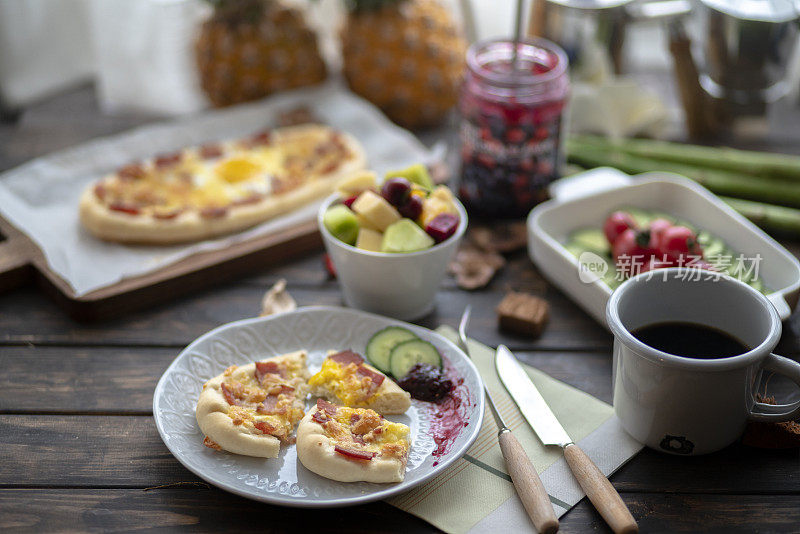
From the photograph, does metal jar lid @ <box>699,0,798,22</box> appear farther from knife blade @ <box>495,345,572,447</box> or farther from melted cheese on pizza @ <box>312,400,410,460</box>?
melted cheese on pizza @ <box>312,400,410,460</box>

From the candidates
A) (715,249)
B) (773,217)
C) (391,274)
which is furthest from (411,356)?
(773,217)

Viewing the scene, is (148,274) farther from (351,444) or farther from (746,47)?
(746,47)

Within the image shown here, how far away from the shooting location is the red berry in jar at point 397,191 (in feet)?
6.33

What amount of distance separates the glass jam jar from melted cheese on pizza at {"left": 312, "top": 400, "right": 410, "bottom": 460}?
1.03 m

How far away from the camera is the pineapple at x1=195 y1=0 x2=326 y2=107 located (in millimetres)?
2938

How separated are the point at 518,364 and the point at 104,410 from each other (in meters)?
0.95

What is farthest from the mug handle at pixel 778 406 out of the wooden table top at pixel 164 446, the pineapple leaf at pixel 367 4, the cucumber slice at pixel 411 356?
the pineapple leaf at pixel 367 4

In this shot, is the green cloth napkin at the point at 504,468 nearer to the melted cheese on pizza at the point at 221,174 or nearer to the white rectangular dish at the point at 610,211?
the white rectangular dish at the point at 610,211

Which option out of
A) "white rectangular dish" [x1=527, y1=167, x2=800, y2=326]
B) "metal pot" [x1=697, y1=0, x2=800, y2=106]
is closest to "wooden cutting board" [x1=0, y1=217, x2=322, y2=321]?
"white rectangular dish" [x1=527, y1=167, x2=800, y2=326]

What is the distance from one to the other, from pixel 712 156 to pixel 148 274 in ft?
5.86

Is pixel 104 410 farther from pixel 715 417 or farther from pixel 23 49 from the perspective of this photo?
pixel 23 49

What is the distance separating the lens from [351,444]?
1.51m

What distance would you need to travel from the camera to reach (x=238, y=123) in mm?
2916

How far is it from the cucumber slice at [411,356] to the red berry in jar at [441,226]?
28 centimetres
